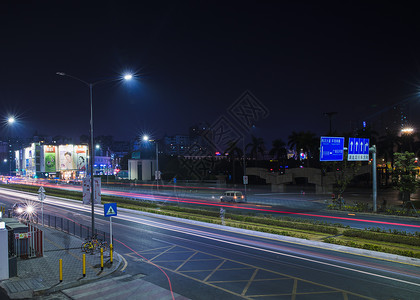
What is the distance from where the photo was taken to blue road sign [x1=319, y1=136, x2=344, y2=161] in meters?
26.8

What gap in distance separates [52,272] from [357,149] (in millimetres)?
25717

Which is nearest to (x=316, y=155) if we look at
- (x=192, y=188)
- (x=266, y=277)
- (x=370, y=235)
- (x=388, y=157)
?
(x=388, y=157)

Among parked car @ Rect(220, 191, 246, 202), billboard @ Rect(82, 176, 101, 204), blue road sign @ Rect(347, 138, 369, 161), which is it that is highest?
blue road sign @ Rect(347, 138, 369, 161)

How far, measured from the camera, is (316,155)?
67.4 metres

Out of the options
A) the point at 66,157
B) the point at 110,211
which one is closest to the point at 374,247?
the point at 110,211

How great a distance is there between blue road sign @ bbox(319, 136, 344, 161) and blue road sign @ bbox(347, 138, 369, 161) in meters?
1.16

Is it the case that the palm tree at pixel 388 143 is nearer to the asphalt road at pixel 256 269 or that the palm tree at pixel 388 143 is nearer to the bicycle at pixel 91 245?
the asphalt road at pixel 256 269

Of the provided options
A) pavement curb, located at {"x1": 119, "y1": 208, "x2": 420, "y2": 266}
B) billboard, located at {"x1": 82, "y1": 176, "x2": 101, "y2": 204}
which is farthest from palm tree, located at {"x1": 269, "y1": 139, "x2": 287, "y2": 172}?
billboard, located at {"x1": 82, "y1": 176, "x2": 101, "y2": 204}

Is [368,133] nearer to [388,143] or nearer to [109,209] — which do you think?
[388,143]

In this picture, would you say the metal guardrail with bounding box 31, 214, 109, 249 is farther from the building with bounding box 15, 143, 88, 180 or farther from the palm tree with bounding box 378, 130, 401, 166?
the palm tree with bounding box 378, 130, 401, 166

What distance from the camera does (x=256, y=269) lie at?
13.1 meters

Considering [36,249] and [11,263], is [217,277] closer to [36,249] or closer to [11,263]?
[11,263]

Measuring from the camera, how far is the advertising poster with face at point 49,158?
64.0 metres

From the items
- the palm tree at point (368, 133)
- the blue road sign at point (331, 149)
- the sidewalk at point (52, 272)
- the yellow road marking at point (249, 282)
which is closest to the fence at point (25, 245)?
the sidewalk at point (52, 272)
